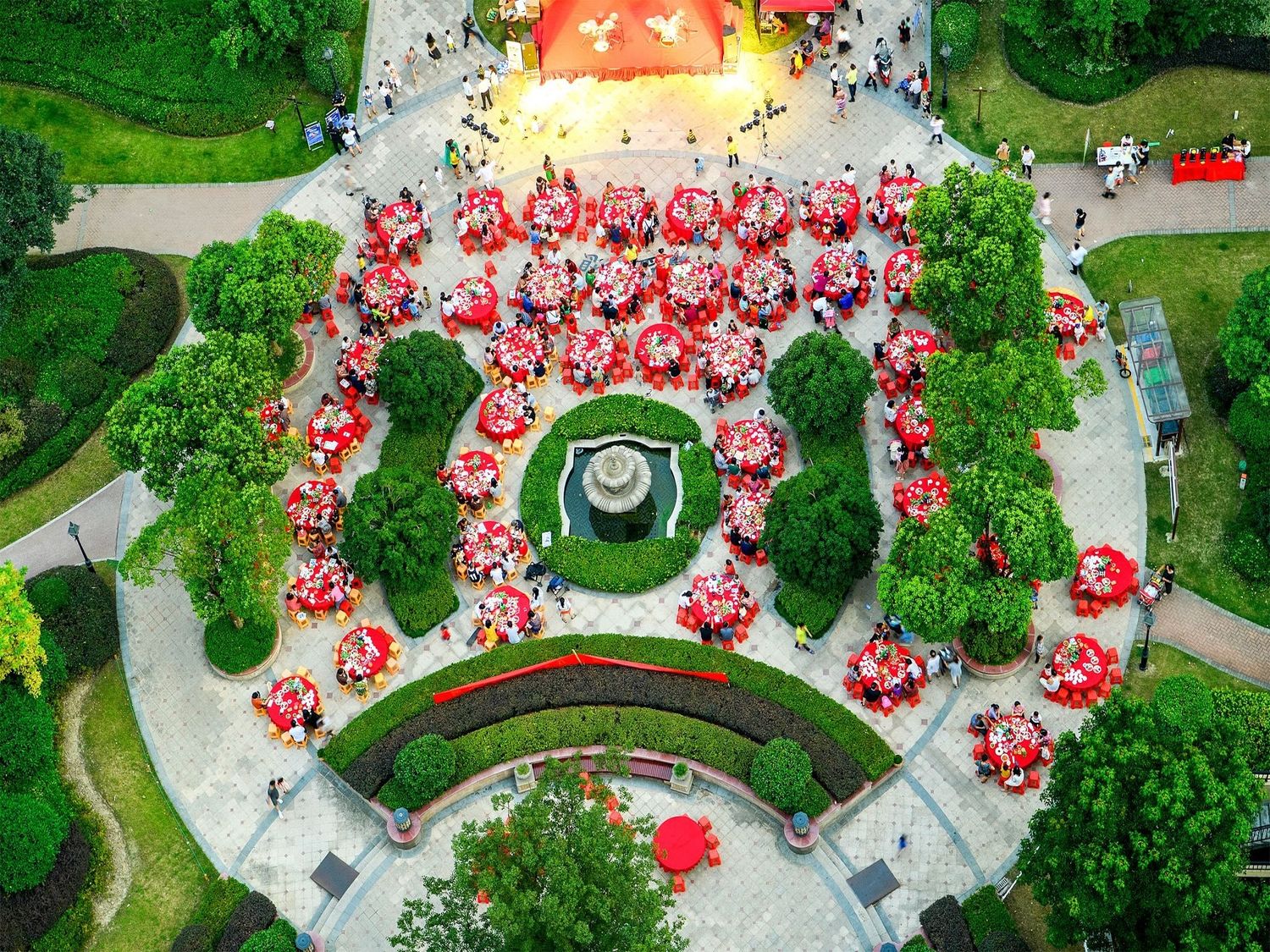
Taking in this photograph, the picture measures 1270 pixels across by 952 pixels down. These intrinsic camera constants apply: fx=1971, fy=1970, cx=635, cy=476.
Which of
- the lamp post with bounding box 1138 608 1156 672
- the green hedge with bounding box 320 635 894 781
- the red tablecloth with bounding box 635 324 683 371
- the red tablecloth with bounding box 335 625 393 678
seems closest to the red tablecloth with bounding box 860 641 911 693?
the green hedge with bounding box 320 635 894 781

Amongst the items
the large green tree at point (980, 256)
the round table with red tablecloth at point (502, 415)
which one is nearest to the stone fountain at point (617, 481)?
the round table with red tablecloth at point (502, 415)

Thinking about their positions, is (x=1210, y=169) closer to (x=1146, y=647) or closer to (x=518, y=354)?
(x=1146, y=647)

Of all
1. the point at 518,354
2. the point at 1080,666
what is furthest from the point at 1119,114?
the point at 518,354

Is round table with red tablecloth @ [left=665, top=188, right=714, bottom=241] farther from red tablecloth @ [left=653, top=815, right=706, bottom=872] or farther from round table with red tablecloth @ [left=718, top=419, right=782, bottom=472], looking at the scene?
red tablecloth @ [left=653, top=815, right=706, bottom=872]

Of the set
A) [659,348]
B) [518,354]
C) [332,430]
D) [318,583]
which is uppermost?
[659,348]

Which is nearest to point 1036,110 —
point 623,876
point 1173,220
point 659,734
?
point 1173,220

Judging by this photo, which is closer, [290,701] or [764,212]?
[290,701]

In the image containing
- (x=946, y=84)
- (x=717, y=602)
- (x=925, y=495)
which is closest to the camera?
(x=717, y=602)
